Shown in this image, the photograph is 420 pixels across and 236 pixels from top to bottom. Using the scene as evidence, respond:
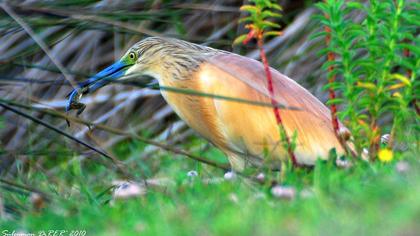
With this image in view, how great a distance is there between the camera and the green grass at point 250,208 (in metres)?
2.87

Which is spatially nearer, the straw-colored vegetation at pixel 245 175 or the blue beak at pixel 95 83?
the straw-colored vegetation at pixel 245 175

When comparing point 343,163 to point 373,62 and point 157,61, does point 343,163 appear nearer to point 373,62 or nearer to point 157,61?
point 373,62

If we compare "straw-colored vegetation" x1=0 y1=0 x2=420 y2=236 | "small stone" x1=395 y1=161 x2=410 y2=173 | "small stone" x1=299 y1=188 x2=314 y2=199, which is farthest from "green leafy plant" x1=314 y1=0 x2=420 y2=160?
"small stone" x1=299 y1=188 x2=314 y2=199

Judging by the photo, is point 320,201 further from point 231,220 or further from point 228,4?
point 228,4

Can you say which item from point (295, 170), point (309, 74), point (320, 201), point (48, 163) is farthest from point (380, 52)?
point (48, 163)

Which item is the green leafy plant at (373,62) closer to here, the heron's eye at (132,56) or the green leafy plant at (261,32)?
the green leafy plant at (261,32)

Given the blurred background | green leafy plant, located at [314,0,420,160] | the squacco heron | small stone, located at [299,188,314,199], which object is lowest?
the blurred background

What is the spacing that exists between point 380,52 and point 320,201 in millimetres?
1286

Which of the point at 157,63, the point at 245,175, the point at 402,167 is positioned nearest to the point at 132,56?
the point at 157,63

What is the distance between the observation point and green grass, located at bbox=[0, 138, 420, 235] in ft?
9.42

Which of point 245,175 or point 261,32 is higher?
point 261,32

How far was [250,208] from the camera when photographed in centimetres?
324

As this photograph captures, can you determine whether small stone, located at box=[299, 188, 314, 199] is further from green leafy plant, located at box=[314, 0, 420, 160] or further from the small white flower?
green leafy plant, located at box=[314, 0, 420, 160]

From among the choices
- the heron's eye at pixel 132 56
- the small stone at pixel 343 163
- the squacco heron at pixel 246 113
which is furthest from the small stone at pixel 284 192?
the heron's eye at pixel 132 56
